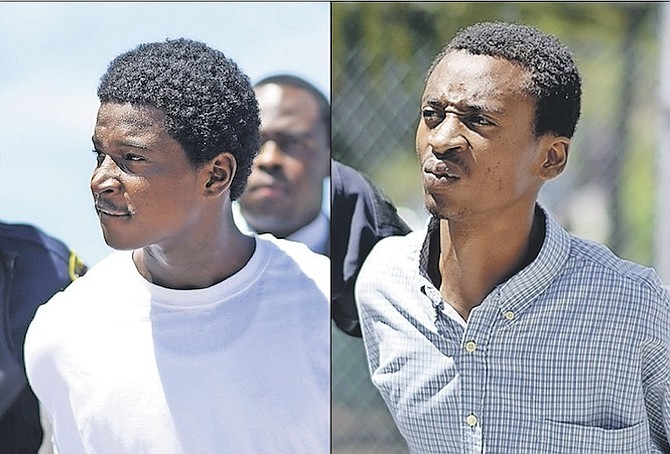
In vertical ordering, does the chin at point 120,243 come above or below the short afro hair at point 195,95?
below

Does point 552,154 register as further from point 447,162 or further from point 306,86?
point 306,86

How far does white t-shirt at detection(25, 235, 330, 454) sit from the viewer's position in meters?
1.95

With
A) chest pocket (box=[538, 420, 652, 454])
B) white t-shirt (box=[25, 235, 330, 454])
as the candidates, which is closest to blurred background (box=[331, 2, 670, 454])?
white t-shirt (box=[25, 235, 330, 454])

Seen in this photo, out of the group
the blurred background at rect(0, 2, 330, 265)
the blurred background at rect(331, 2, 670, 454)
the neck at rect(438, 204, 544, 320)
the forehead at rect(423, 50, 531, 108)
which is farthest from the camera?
the blurred background at rect(331, 2, 670, 454)

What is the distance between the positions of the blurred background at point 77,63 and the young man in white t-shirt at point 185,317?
0.15 ft

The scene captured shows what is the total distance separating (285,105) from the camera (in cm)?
201

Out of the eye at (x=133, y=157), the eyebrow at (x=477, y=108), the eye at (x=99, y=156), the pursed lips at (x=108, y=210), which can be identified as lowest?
the pursed lips at (x=108, y=210)

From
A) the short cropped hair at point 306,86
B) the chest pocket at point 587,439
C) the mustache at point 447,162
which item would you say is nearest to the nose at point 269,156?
the short cropped hair at point 306,86

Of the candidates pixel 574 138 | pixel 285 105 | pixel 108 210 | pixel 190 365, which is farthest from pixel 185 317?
pixel 574 138

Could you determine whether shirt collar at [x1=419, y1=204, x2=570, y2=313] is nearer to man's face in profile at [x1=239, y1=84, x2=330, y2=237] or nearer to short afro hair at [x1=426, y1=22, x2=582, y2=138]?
short afro hair at [x1=426, y1=22, x2=582, y2=138]

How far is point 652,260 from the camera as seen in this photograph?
225 cm

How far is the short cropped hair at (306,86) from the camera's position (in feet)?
6.55

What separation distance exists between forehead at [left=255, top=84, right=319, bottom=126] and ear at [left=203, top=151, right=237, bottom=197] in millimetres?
115

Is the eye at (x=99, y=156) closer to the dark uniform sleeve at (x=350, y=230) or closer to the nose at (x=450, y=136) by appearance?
the dark uniform sleeve at (x=350, y=230)
